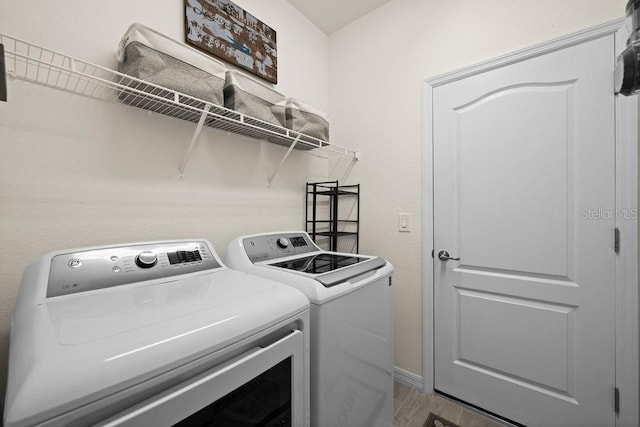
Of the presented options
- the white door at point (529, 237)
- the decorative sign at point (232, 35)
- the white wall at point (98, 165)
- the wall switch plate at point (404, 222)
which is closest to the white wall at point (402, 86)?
the wall switch plate at point (404, 222)

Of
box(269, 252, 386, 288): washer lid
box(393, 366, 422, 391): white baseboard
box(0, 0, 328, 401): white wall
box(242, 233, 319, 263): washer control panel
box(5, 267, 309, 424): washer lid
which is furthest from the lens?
box(393, 366, 422, 391): white baseboard

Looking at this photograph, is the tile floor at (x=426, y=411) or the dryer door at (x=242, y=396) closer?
the dryer door at (x=242, y=396)

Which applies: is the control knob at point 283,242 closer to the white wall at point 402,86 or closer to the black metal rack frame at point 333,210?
the black metal rack frame at point 333,210

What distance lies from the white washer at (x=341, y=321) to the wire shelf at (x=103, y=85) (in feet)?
2.13

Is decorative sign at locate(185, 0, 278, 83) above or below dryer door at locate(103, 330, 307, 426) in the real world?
above

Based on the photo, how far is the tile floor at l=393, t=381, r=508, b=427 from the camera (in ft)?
Answer: 5.20

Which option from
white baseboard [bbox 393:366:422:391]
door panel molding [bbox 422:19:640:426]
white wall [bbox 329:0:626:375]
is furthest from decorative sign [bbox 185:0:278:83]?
white baseboard [bbox 393:366:422:391]

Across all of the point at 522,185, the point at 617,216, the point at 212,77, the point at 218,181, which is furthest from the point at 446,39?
the point at 218,181

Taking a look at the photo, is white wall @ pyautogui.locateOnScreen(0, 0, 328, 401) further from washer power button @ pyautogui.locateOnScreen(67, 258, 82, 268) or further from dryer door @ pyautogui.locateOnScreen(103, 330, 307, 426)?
dryer door @ pyautogui.locateOnScreen(103, 330, 307, 426)

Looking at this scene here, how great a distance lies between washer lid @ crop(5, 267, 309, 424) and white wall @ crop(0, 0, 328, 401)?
41cm

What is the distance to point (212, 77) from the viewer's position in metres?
1.23

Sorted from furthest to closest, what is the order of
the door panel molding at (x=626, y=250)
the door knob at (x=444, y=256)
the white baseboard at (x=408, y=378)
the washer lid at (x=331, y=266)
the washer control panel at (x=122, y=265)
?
1. the white baseboard at (x=408, y=378)
2. the door knob at (x=444, y=256)
3. the door panel molding at (x=626, y=250)
4. the washer lid at (x=331, y=266)
5. the washer control panel at (x=122, y=265)

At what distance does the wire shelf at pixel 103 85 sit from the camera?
0.96 m

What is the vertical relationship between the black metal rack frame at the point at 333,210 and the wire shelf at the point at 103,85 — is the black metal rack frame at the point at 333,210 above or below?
below
